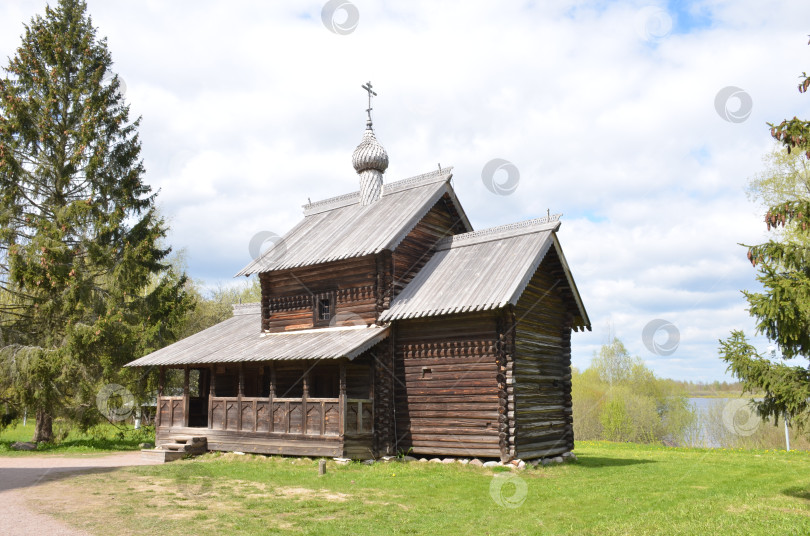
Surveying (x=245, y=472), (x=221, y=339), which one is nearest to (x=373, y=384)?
(x=245, y=472)

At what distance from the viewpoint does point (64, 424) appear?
25.3 meters

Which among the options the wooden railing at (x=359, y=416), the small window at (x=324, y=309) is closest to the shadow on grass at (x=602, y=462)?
the wooden railing at (x=359, y=416)

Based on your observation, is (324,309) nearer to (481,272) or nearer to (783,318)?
A: (481,272)

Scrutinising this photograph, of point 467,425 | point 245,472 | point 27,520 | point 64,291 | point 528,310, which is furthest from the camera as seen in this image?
point 64,291

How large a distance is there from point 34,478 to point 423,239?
44.7 feet

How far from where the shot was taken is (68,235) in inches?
1021

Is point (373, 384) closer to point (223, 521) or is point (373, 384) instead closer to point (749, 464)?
point (223, 521)

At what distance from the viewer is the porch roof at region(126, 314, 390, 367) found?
61.2 ft

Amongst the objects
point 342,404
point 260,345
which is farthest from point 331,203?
point 342,404

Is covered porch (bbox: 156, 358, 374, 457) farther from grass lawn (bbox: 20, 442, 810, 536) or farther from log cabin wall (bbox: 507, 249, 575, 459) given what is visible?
log cabin wall (bbox: 507, 249, 575, 459)

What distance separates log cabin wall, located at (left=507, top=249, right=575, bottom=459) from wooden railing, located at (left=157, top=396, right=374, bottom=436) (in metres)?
4.59

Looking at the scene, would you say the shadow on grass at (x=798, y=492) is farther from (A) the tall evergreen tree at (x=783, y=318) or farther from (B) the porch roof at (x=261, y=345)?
(B) the porch roof at (x=261, y=345)

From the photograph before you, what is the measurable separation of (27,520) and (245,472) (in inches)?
262

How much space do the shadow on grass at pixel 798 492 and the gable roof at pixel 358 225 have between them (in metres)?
12.4
